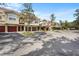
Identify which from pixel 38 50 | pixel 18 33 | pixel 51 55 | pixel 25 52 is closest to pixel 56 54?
pixel 51 55

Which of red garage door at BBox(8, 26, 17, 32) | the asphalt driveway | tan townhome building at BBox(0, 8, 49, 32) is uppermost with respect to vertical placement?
tan townhome building at BBox(0, 8, 49, 32)

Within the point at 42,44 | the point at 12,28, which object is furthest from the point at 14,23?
the point at 42,44

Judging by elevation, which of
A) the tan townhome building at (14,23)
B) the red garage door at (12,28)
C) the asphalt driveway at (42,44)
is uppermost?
the tan townhome building at (14,23)

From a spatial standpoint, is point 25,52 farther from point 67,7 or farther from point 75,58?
point 67,7

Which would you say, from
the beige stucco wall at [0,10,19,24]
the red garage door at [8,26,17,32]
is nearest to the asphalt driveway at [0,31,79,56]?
the red garage door at [8,26,17,32]

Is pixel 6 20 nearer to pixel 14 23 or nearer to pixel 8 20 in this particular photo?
A: pixel 8 20

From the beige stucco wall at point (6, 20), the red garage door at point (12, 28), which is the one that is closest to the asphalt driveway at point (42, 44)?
the red garage door at point (12, 28)

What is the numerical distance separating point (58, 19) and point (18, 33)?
623 mm

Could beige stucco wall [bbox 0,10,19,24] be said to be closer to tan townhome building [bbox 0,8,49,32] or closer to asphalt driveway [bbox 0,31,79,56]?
tan townhome building [bbox 0,8,49,32]

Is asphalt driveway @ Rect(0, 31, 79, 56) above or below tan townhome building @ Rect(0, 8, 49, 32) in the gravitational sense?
below

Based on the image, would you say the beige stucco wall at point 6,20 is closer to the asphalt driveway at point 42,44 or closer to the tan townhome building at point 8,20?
the tan townhome building at point 8,20

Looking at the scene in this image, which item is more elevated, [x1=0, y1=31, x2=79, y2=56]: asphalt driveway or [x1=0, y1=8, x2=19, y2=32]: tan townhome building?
[x1=0, y1=8, x2=19, y2=32]: tan townhome building

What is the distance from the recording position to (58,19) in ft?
8.04

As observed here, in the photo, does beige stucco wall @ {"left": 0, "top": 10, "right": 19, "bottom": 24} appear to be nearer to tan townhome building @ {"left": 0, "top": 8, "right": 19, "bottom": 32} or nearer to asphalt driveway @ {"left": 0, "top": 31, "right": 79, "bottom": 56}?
tan townhome building @ {"left": 0, "top": 8, "right": 19, "bottom": 32}
